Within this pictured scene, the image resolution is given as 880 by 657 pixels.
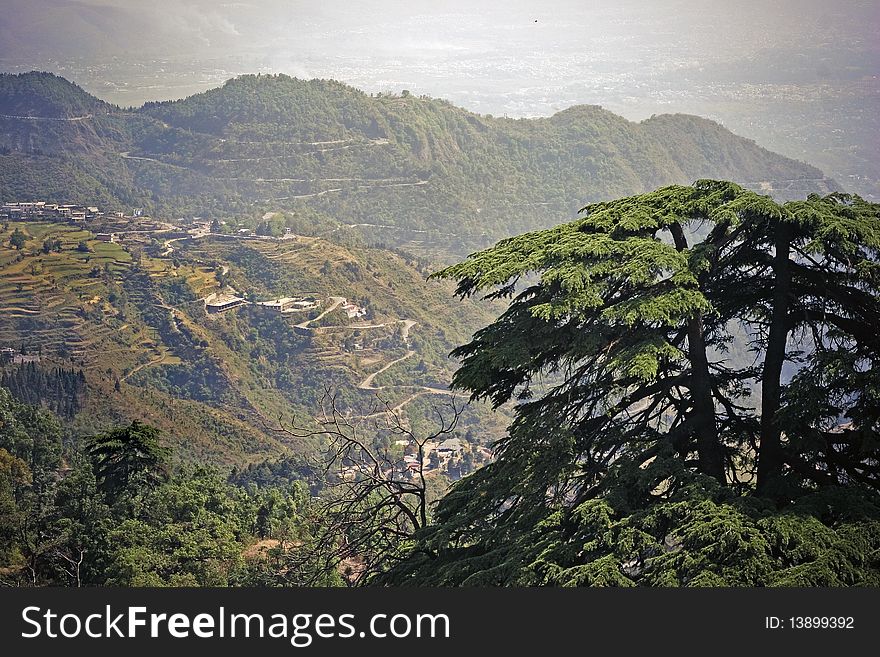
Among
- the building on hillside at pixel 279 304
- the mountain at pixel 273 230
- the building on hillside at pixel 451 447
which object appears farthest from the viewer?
the building on hillside at pixel 279 304

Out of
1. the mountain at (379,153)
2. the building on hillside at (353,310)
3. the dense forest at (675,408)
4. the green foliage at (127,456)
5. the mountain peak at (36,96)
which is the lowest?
the dense forest at (675,408)

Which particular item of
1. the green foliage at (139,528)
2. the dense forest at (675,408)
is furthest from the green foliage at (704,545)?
the green foliage at (139,528)

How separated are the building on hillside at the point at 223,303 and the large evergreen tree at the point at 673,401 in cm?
6287

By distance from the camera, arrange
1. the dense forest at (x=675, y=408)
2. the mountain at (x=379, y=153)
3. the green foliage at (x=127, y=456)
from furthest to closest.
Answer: the mountain at (x=379, y=153)
the green foliage at (x=127, y=456)
the dense forest at (x=675, y=408)

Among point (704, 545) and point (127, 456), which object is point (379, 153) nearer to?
point (127, 456)

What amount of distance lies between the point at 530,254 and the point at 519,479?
6.02 feet

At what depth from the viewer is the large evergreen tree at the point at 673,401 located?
245 inches

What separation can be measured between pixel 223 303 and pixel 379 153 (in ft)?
238

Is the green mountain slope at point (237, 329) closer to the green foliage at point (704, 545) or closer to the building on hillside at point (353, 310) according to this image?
the building on hillside at point (353, 310)

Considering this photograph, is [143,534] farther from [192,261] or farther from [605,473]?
[192,261]

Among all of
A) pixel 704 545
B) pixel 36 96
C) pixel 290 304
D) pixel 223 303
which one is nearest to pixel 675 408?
pixel 704 545

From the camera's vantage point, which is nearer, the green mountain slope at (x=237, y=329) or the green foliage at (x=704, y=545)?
the green foliage at (x=704, y=545)

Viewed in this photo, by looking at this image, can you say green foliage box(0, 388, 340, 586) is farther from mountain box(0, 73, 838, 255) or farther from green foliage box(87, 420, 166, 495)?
mountain box(0, 73, 838, 255)

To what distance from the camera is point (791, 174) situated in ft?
436
